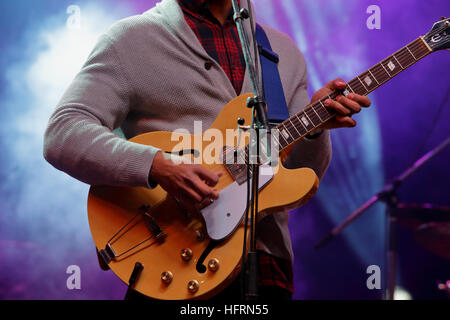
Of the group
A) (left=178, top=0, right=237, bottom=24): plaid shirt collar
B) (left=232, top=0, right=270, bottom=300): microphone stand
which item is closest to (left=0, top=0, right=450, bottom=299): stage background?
(left=178, top=0, right=237, bottom=24): plaid shirt collar

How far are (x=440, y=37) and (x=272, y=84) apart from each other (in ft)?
1.99

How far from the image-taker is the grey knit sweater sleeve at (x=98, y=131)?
4.71ft

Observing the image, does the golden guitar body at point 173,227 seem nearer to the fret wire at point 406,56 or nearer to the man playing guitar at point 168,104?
the man playing guitar at point 168,104

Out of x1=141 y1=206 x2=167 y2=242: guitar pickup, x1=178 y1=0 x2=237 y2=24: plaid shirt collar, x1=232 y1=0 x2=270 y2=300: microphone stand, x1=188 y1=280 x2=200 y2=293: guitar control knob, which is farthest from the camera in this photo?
x1=178 y1=0 x2=237 y2=24: plaid shirt collar

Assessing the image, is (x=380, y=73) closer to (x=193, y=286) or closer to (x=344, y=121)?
(x=344, y=121)

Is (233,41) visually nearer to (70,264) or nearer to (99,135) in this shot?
(99,135)

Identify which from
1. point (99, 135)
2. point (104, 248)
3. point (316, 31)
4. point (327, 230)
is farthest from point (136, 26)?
point (327, 230)

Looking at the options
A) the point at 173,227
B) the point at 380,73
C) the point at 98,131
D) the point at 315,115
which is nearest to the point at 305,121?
the point at 315,115

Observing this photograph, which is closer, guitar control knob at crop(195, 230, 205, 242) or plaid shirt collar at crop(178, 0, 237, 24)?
guitar control knob at crop(195, 230, 205, 242)

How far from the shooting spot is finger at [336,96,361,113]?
5.29ft

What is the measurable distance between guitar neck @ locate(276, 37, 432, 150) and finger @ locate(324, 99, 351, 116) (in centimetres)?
2

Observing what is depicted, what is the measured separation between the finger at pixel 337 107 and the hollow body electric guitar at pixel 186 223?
0.10 metres

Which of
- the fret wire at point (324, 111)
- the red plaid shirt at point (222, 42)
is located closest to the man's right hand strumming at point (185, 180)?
the red plaid shirt at point (222, 42)

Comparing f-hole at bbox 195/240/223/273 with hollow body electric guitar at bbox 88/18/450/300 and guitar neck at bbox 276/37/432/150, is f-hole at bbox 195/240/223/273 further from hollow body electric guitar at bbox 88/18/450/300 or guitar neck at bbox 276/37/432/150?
guitar neck at bbox 276/37/432/150
